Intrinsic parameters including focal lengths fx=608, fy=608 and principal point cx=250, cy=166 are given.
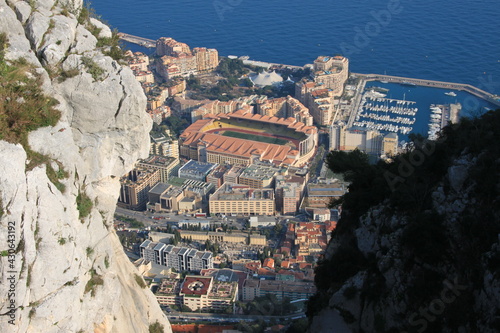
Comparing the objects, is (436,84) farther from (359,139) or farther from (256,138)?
(256,138)

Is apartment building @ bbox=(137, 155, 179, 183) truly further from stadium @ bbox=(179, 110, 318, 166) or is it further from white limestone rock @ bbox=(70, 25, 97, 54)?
white limestone rock @ bbox=(70, 25, 97, 54)

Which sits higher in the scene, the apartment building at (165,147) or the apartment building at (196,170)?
the apartment building at (165,147)

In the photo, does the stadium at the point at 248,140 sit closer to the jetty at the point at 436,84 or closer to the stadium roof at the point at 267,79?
the stadium roof at the point at 267,79

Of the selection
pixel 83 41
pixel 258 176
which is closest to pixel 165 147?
pixel 258 176

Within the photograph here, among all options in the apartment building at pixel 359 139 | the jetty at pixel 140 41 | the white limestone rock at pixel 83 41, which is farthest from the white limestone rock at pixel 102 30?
the jetty at pixel 140 41

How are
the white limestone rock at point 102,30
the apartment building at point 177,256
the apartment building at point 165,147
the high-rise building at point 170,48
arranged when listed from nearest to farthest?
the white limestone rock at point 102,30 < the apartment building at point 177,256 < the apartment building at point 165,147 < the high-rise building at point 170,48
